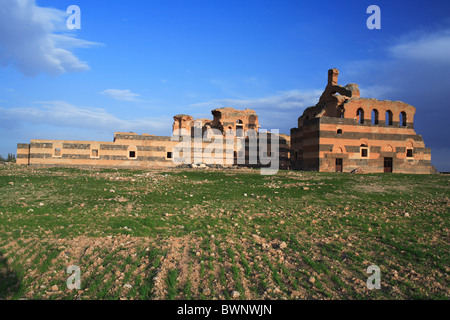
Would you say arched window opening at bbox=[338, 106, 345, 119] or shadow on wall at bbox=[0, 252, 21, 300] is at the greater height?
arched window opening at bbox=[338, 106, 345, 119]

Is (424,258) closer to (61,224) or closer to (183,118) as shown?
(61,224)

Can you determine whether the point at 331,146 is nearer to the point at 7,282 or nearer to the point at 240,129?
the point at 240,129

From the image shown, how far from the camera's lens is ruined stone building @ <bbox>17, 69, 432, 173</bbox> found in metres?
29.6

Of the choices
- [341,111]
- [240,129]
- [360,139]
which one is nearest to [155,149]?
[240,129]

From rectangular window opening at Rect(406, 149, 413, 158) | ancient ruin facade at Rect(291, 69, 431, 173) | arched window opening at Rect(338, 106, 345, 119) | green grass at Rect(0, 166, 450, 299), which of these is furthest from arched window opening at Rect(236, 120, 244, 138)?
green grass at Rect(0, 166, 450, 299)

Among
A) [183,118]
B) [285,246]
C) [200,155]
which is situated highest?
[183,118]

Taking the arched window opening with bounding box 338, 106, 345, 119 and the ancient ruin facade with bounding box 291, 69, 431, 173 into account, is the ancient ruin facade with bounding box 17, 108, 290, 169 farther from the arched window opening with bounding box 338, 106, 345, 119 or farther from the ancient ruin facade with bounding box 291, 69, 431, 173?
the arched window opening with bounding box 338, 106, 345, 119

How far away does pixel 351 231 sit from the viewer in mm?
8703

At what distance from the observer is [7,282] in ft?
18.1

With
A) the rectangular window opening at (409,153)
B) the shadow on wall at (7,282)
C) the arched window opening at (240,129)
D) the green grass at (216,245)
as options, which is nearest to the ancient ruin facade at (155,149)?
the arched window opening at (240,129)

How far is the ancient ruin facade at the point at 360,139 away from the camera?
29359 millimetres

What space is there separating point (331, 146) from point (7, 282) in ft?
94.7
